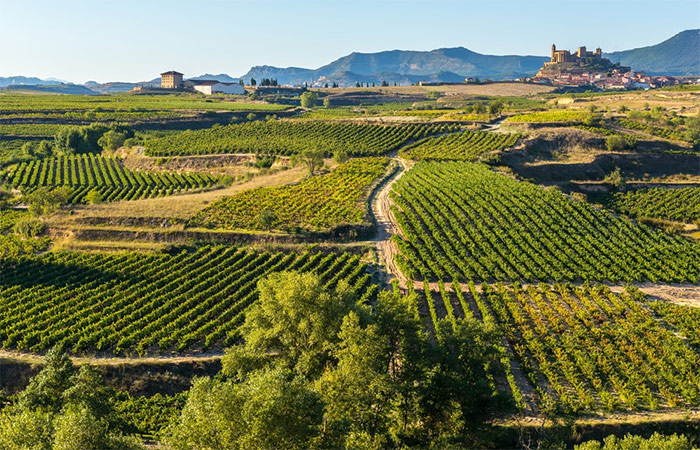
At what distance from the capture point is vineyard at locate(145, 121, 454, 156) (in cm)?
9869

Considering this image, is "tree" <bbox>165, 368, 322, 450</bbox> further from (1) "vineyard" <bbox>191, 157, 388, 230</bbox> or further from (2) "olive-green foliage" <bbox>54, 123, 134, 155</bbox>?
(2) "olive-green foliage" <bbox>54, 123, 134, 155</bbox>

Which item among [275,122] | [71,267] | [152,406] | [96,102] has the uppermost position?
[96,102]

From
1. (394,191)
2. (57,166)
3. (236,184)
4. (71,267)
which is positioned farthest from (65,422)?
(57,166)

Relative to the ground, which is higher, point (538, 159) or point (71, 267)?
point (538, 159)

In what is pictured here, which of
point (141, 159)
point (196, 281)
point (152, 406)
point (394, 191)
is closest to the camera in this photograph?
point (152, 406)

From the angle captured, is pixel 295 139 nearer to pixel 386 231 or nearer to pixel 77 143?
pixel 77 143

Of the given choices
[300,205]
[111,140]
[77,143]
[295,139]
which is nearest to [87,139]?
[77,143]

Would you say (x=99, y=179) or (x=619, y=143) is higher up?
(x=619, y=143)

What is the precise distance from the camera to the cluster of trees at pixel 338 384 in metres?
19.9

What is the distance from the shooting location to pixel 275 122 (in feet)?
424

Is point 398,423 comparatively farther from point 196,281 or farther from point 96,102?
point 96,102

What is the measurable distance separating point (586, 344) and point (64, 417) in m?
33.2

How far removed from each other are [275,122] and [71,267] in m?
87.9

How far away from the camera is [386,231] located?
2224 inches
